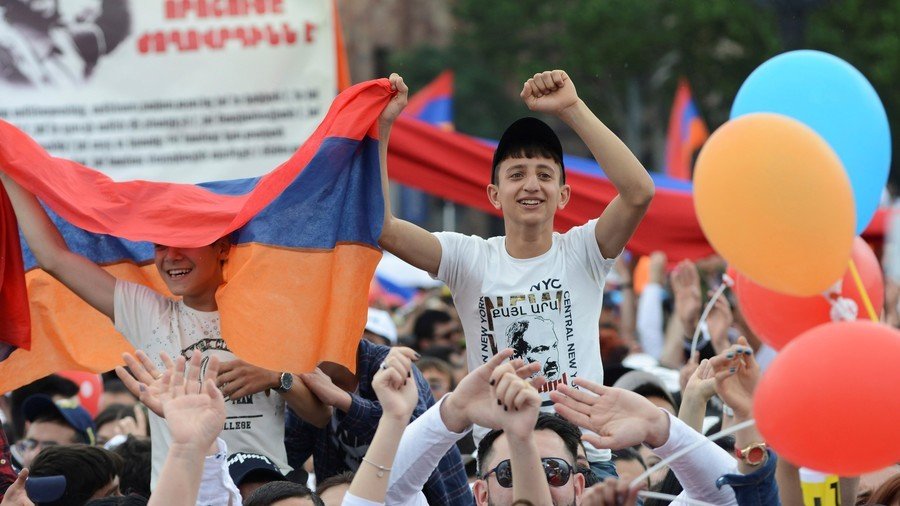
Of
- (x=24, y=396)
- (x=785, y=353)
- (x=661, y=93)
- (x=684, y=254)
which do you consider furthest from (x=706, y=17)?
(x=785, y=353)

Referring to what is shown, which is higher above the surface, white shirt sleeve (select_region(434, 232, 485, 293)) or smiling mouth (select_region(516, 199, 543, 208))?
smiling mouth (select_region(516, 199, 543, 208))

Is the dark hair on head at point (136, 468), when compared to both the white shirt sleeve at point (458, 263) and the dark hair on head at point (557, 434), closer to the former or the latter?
the white shirt sleeve at point (458, 263)

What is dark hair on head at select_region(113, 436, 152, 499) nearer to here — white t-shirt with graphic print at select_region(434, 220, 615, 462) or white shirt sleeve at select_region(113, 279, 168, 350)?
white shirt sleeve at select_region(113, 279, 168, 350)

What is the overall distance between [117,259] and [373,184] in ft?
3.23

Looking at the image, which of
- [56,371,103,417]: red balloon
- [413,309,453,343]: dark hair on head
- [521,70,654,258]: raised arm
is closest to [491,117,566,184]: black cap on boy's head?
[521,70,654,258]: raised arm

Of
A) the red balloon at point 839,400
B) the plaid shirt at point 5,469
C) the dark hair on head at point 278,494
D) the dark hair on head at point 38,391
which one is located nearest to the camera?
the red balloon at point 839,400

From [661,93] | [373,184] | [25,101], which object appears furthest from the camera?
[661,93]

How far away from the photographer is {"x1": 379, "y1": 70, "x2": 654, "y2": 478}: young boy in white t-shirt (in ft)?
14.6

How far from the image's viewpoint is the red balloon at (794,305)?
3.51 meters

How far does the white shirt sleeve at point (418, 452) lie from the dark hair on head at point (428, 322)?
5229 millimetres

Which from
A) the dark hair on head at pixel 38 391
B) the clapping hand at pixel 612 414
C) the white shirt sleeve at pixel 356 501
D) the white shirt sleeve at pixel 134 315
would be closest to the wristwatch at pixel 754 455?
the clapping hand at pixel 612 414

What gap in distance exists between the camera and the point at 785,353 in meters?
3.22

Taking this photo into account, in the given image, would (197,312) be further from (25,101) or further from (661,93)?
(661,93)

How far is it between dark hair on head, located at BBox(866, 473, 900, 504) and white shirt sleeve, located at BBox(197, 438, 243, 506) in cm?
214
